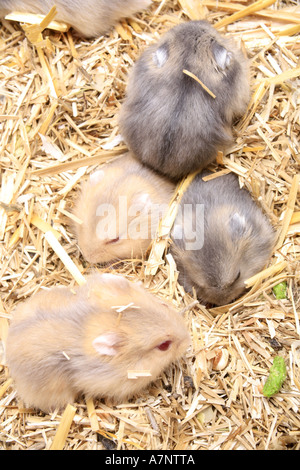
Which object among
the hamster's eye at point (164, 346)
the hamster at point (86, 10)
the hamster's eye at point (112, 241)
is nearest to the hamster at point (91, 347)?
the hamster's eye at point (164, 346)

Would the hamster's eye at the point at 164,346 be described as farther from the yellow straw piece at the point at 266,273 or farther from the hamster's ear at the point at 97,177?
the hamster's ear at the point at 97,177

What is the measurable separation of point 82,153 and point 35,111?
55cm

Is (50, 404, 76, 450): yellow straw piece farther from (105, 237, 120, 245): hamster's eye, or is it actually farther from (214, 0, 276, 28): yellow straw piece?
(214, 0, 276, 28): yellow straw piece

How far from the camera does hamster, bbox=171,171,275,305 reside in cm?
366

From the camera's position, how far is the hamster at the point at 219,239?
3660 millimetres

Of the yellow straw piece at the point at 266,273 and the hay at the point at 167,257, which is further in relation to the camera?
the yellow straw piece at the point at 266,273

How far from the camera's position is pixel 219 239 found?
367cm

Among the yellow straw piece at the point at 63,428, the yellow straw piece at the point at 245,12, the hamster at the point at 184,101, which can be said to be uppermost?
the yellow straw piece at the point at 245,12

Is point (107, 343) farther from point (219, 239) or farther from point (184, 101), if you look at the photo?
point (184, 101)

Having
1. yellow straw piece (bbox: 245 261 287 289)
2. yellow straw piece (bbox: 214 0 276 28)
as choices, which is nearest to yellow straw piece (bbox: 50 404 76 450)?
yellow straw piece (bbox: 245 261 287 289)

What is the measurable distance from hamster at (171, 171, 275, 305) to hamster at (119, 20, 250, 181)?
0.29 m

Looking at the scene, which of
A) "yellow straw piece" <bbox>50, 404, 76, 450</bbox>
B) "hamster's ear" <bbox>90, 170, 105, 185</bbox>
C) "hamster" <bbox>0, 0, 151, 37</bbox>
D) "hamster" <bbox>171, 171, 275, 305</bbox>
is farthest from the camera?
"hamster" <bbox>0, 0, 151, 37</bbox>

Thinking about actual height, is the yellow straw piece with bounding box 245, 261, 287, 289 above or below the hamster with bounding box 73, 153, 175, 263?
below

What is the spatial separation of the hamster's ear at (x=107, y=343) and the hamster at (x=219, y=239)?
89cm
